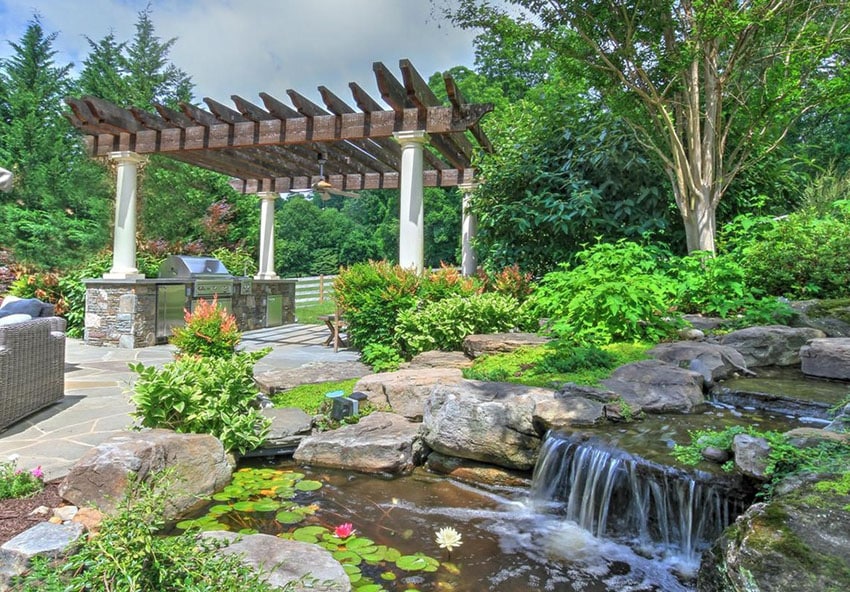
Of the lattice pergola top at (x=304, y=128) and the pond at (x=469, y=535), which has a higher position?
the lattice pergola top at (x=304, y=128)

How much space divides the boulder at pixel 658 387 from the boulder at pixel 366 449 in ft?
5.24

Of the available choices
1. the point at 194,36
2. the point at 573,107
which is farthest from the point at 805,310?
the point at 194,36

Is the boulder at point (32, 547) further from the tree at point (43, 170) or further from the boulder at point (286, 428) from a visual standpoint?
the tree at point (43, 170)

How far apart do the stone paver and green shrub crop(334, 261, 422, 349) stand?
673 millimetres

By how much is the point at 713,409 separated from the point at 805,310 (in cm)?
253

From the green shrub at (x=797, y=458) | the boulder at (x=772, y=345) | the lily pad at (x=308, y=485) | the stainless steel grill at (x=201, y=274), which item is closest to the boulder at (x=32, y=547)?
the lily pad at (x=308, y=485)

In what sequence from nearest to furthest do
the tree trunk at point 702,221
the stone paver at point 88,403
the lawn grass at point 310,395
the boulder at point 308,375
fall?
1. the stone paver at point 88,403
2. the lawn grass at point 310,395
3. the boulder at point 308,375
4. the tree trunk at point 702,221

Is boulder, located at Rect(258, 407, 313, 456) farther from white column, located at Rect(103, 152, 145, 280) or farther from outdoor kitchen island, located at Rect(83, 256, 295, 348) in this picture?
white column, located at Rect(103, 152, 145, 280)

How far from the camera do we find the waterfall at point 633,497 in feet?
8.39

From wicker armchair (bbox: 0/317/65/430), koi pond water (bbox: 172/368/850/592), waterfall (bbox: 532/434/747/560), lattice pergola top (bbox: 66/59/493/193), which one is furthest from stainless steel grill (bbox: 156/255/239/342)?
waterfall (bbox: 532/434/747/560)

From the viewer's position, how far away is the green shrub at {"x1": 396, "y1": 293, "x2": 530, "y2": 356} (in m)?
5.67

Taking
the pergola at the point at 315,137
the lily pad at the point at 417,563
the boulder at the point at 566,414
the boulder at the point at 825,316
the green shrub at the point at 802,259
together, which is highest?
the pergola at the point at 315,137

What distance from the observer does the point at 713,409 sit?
370 centimetres

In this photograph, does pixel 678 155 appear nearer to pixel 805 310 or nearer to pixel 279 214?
pixel 805 310
